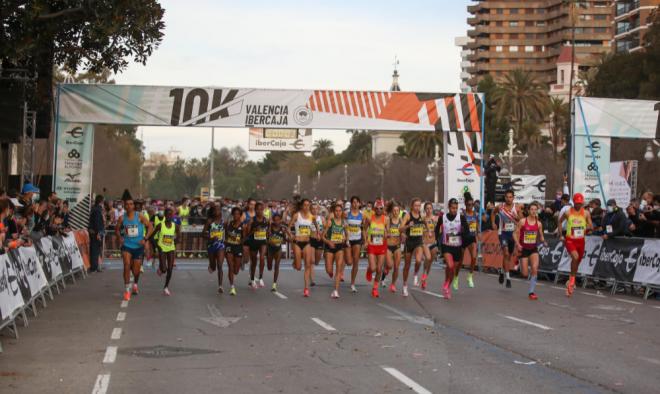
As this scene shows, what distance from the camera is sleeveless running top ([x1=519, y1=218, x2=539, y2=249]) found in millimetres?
20078

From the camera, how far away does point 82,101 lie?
93.0 ft

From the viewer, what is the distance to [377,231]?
64.1ft

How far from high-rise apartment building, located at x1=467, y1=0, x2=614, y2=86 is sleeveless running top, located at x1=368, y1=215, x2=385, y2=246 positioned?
122m

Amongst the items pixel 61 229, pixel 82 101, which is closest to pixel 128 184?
pixel 82 101

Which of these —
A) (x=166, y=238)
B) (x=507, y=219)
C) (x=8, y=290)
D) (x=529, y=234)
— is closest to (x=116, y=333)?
(x=8, y=290)

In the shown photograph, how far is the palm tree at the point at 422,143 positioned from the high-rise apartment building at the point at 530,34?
4418 centimetres

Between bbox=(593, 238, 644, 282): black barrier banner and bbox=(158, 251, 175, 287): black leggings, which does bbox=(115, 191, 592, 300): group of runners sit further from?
bbox=(593, 238, 644, 282): black barrier banner

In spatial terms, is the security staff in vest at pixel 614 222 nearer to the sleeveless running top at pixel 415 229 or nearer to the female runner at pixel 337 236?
the sleeveless running top at pixel 415 229

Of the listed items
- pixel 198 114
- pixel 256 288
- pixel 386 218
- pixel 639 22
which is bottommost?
pixel 256 288

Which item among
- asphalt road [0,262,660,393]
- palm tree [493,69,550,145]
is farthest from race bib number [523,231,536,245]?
palm tree [493,69,550,145]

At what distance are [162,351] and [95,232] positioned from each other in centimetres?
1591

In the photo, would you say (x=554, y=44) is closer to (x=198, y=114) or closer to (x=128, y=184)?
(x=128, y=184)

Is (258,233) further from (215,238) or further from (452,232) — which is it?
(452,232)

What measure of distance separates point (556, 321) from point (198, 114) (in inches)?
620
